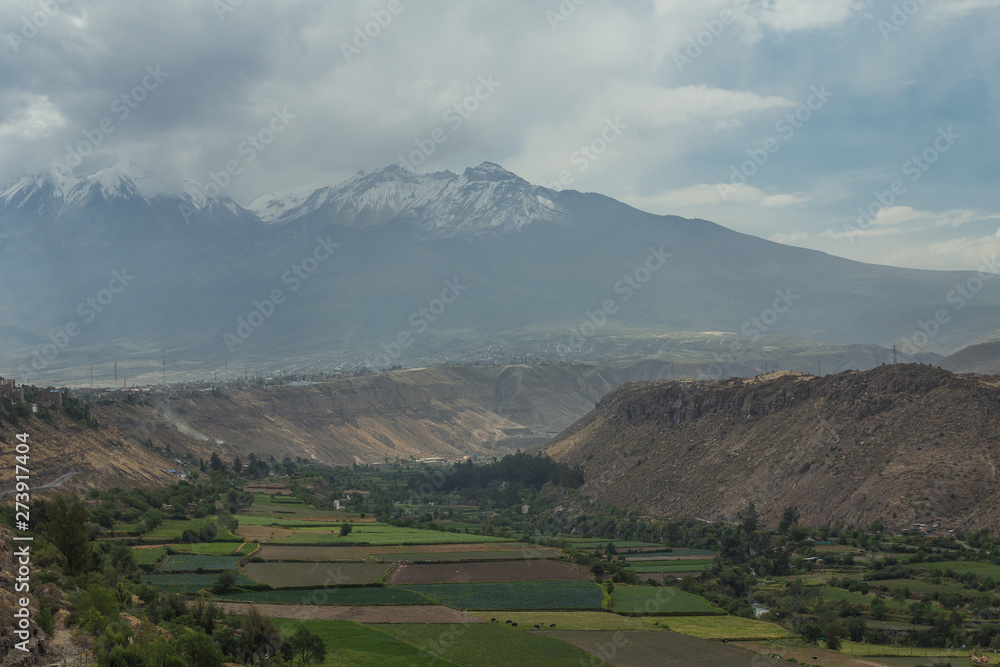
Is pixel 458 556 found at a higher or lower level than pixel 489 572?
higher

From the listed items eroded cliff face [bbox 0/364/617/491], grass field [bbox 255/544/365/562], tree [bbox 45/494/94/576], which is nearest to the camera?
tree [bbox 45/494/94/576]

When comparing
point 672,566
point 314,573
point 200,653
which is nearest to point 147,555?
point 314,573

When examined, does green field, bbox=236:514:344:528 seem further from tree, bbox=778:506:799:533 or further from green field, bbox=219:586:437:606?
tree, bbox=778:506:799:533

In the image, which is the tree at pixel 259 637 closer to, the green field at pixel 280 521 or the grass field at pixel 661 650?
the grass field at pixel 661 650

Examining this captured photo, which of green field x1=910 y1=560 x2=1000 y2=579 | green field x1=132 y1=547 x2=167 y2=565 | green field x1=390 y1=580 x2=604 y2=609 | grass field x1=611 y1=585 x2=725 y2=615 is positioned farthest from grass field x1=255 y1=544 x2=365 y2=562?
green field x1=910 y1=560 x2=1000 y2=579

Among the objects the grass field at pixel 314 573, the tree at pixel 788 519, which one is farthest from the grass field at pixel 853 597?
the grass field at pixel 314 573

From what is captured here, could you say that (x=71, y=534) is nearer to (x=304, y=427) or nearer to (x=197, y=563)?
(x=197, y=563)
